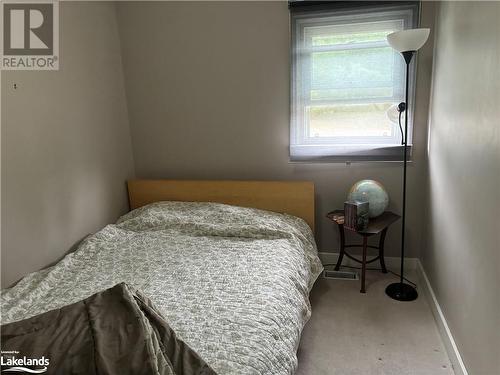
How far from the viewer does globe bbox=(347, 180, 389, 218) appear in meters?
2.71

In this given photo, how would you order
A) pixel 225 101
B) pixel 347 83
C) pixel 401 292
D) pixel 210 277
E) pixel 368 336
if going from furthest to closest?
pixel 225 101
pixel 347 83
pixel 401 292
pixel 368 336
pixel 210 277

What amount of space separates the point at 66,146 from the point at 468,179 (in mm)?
2335

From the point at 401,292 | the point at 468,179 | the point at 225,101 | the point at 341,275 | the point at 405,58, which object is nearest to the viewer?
the point at 468,179

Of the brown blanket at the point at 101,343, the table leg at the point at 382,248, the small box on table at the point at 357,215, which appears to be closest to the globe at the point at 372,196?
the small box on table at the point at 357,215

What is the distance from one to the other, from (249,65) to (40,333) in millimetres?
2319

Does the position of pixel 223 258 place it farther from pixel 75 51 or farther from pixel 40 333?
pixel 75 51

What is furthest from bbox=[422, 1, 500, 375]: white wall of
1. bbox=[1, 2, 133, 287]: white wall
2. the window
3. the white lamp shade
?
bbox=[1, 2, 133, 287]: white wall

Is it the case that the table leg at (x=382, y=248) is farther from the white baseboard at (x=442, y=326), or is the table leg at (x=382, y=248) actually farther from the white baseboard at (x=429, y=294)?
the white baseboard at (x=442, y=326)

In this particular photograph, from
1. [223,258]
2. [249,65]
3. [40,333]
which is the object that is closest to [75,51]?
[249,65]

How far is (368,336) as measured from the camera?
223 centimetres

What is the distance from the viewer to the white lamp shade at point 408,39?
2264mm

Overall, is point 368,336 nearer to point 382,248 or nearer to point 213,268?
point 382,248

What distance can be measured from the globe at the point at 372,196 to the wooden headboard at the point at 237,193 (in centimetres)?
34

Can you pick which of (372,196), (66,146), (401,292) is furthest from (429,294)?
(66,146)
